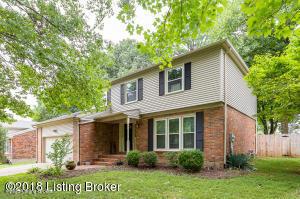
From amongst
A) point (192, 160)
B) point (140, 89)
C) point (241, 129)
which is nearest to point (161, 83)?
point (140, 89)

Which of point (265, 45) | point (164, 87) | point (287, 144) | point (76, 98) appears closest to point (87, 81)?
point (76, 98)

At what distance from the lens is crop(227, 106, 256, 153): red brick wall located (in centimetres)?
1174

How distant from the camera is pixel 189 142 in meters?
11.8

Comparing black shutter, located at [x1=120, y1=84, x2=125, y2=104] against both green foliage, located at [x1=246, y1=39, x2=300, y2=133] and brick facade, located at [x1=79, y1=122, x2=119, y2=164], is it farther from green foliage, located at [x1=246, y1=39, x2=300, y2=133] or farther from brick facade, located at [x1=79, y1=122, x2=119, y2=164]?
green foliage, located at [x1=246, y1=39, x2=300, y2=133]

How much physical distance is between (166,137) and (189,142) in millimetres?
1447

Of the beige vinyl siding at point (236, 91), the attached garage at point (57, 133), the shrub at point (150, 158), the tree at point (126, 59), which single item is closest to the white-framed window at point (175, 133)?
the shrub at point (150, 158)

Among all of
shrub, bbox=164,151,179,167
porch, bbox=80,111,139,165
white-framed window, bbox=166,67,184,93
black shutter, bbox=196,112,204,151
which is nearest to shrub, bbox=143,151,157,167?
shrub, bbox=164,151,179,167

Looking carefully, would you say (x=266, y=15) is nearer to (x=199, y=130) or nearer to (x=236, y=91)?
(x=199, y=130)

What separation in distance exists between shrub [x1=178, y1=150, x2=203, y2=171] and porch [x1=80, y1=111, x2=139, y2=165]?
451 cm

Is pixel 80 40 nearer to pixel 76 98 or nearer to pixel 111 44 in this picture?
pixel 111 44

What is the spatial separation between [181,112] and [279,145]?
32.6 ft

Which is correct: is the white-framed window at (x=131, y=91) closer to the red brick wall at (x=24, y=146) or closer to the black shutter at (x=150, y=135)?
the black shutter at (x=150, y=135)

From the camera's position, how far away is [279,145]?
58.5ft

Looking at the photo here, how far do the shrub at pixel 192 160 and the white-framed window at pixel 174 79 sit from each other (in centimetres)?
355
